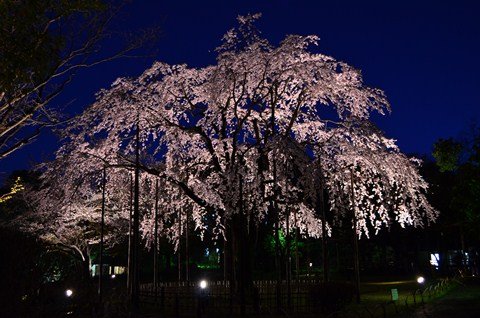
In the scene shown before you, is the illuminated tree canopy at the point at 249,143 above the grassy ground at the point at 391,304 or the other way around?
above

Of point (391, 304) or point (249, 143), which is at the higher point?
point (249, 143)

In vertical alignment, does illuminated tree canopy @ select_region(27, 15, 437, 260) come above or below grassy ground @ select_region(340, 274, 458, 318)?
above

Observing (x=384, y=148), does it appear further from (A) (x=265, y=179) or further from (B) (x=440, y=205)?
(B) (x=440, y=205)

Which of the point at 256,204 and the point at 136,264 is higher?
the point at 256,204

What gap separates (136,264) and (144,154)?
8.73 meters

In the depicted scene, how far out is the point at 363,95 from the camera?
2034 centimetres

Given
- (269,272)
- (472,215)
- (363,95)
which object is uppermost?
(363,95)

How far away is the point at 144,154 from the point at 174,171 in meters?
5.03

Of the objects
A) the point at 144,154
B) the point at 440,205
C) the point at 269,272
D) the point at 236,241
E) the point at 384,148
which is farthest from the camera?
the point at 269,272

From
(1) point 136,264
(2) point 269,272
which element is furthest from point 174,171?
(2) point 269,272

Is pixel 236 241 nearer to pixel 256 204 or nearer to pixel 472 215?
pixel 256 204

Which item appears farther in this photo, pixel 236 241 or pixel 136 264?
pixel 236 241

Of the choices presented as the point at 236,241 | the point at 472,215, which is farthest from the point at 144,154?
the point at 472,215

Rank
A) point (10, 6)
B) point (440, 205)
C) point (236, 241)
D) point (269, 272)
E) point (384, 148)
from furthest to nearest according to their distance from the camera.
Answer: point (269, 272)
point (440, 205)
point (236, 241)
point (384, 148)
point (10, 6)
